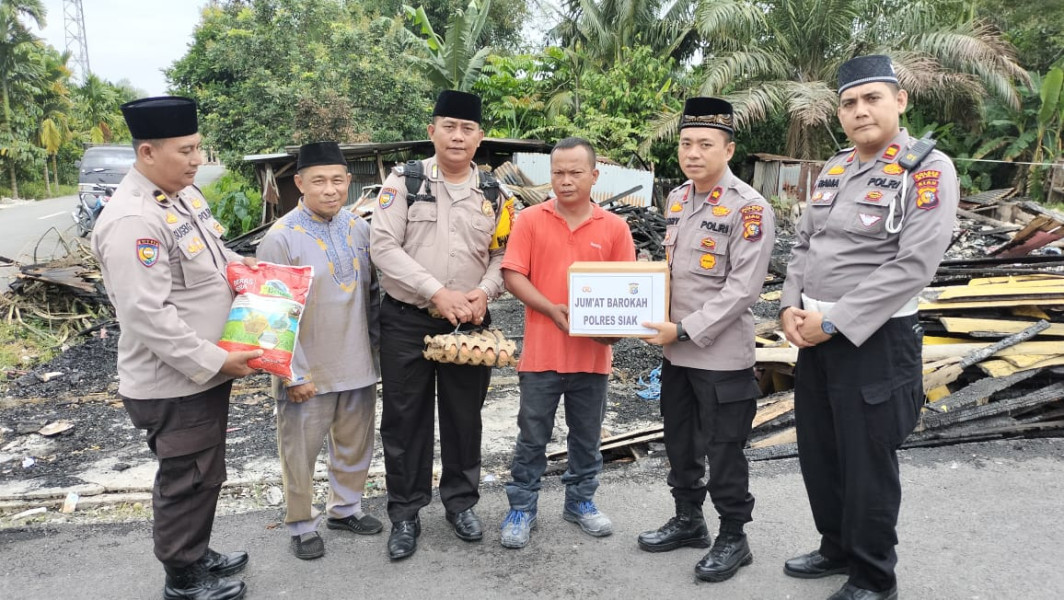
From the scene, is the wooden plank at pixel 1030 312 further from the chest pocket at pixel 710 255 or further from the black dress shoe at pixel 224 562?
the black dress shoe at pixel 224 562

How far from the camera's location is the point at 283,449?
11.6 feet

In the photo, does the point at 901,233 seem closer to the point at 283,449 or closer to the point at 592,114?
the point at 283,449

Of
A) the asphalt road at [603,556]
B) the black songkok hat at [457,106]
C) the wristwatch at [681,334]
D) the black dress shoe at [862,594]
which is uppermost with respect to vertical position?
the black songkok hat at [457,106]

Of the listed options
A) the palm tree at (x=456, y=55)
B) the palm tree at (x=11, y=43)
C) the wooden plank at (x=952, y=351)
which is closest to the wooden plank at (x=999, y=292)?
the wooden plank at (x=952, y=351)

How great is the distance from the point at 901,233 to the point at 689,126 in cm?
105

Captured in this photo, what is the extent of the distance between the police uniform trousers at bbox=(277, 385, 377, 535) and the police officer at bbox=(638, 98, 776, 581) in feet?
5.25

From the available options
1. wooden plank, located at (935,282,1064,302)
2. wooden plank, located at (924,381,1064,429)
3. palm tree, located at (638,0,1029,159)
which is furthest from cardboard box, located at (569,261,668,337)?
palm tree, located at (638,0,1029,159)

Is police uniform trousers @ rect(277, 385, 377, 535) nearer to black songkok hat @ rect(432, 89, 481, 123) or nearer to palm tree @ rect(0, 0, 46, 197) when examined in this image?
black songkok hat @ rect(432, 89, 481, 123)

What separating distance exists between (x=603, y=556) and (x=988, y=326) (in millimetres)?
4101

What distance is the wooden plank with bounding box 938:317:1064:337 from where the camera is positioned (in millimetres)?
5478

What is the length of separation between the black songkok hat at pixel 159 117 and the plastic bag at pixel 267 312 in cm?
62

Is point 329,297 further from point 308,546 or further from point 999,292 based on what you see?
point 999,292

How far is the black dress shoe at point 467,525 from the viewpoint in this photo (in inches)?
142

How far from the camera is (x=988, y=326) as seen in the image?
559 cm
